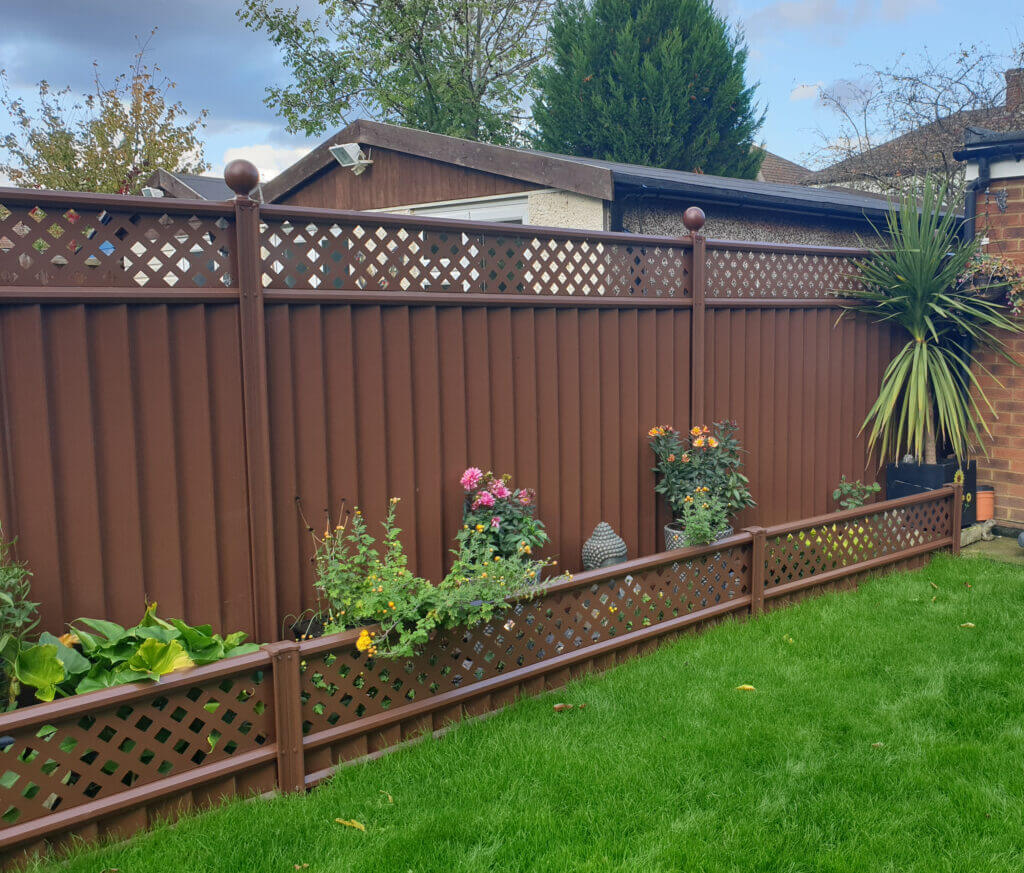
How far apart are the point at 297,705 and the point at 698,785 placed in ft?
4.71

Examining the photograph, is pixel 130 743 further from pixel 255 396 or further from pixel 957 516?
pixel 957 516

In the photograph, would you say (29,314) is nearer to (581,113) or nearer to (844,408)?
(844,408)

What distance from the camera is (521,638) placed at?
12.8ft

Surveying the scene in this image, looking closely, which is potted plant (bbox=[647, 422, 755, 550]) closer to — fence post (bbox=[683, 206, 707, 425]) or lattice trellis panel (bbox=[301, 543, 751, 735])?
fence post (bbox=[683, 206, 707, 425])

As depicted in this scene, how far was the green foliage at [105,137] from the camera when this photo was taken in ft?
61.2

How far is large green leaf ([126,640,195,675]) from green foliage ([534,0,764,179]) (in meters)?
18.4

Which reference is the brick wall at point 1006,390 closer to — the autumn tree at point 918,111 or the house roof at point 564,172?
the house roof at point 564,172

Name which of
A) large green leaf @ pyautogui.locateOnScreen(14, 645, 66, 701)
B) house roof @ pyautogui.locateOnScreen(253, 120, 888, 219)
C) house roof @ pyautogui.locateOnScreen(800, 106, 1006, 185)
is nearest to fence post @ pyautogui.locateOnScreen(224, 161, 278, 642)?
large green leaf @ pyautogui.locateOnScreen(14, 645, 66, 701)

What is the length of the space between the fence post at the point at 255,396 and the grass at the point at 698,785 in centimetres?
86

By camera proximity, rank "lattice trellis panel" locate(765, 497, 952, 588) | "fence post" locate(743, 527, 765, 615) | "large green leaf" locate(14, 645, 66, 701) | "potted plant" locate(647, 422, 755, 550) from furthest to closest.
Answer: "lattice trellis panel" locate(765, 497, 952, 588), "potted plant" locate(647, 422, 755, 550), "fence post" locate(743, 527, 765, 615), "large green leaf" locate(14, 645, 66, 701)

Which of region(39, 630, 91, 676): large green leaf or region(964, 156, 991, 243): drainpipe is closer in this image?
region(39, 630, 91, 676): large green leaf

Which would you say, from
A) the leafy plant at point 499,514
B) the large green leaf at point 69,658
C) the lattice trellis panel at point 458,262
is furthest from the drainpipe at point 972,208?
the large green leaf at point 69,658

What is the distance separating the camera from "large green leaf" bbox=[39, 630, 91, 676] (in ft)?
9.87

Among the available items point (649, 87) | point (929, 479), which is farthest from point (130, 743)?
point (649, 87)
